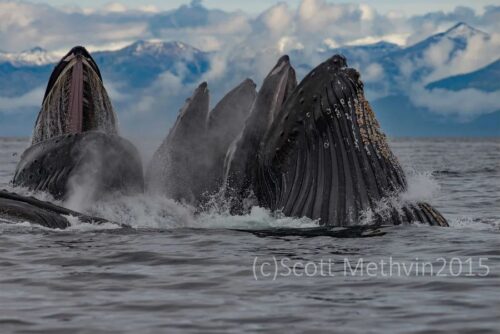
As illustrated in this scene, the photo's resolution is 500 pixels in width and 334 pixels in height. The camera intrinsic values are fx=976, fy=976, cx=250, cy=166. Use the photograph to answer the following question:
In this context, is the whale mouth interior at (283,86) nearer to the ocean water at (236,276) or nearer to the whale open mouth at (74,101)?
the ocean water at (236,276)

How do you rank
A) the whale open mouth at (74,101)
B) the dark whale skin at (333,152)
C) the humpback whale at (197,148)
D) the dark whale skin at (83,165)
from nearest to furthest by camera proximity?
the dark whale skin at (333,152)
the dark whale skin at (83,165)
the humpback whale at (197,148)
the whale open mouth at (74,101)

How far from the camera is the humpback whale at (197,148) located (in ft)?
45.5

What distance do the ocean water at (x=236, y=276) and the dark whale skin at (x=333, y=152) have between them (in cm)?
33

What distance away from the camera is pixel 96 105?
574 inches

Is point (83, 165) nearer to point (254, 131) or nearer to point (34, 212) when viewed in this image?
point (34, 212)

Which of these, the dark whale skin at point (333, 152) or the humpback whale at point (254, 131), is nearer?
the dark whale skin at point (333, 152)

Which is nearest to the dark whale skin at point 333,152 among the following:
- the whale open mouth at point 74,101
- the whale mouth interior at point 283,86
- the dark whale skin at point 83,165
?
the whale mouth interior at point 283,86

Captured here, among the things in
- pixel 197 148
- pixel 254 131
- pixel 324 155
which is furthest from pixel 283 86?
pixel 197 148

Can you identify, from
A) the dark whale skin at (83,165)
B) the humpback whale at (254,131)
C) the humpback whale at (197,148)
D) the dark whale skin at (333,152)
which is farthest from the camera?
the humpback whale at (197,148)

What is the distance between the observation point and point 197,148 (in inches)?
546

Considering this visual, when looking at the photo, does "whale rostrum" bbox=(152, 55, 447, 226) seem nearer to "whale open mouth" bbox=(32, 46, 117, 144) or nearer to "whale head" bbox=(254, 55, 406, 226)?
"whale head" bbox=(254, 55, 406, 226)

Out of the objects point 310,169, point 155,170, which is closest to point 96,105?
point 155,170

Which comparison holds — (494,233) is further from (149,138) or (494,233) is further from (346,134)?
(149,138)

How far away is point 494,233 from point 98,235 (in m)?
5.55
